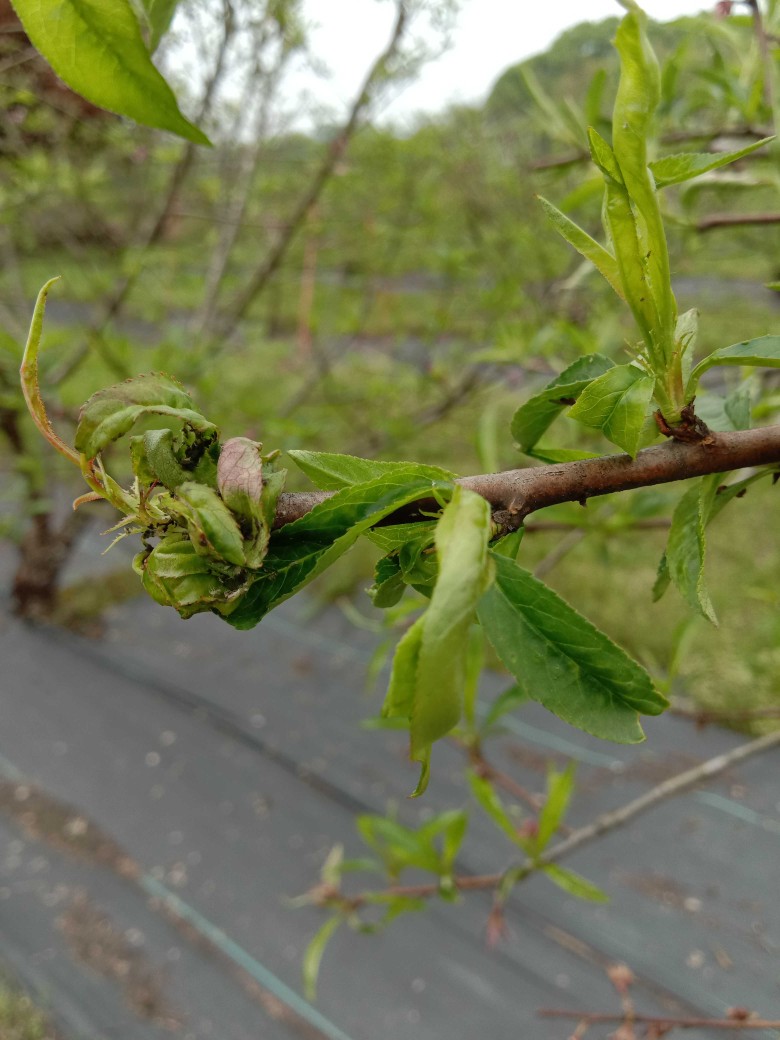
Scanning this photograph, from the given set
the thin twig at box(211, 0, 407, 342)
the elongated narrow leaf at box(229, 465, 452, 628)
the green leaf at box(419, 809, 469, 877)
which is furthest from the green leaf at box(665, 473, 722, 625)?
the thin twig at box(211, 0, 407, 342)

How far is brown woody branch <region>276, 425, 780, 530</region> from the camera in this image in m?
0.22

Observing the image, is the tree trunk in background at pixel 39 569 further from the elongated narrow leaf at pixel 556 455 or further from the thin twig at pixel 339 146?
the elongated narrow leaf at pixel 556 455

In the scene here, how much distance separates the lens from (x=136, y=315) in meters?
3.92

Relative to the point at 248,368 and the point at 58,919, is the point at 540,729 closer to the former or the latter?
the point at 58,919

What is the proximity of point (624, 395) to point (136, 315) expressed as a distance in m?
4.07

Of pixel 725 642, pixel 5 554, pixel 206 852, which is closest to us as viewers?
pixel 206 852

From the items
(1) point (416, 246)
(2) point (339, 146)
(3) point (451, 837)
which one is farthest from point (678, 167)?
(1) point (416, 246)

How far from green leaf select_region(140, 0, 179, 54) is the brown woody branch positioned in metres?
0.18

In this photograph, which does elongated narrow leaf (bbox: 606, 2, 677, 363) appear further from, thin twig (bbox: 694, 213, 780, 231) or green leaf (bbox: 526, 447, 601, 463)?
thin twig (bbox: 694, 213, 780, 231)

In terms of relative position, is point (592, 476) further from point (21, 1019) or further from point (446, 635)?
point (21, 1019)

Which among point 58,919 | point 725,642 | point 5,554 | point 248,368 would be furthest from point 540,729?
point 248,368

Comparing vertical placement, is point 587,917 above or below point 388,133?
below

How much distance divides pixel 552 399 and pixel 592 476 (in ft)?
0.17

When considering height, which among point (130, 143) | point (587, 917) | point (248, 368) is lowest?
point (587, 917)
